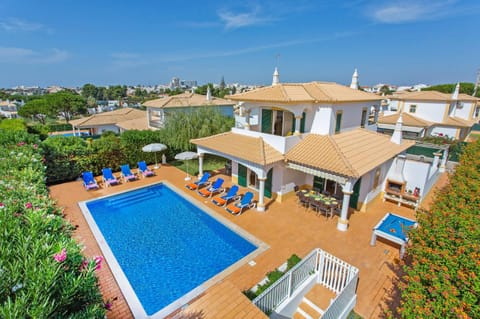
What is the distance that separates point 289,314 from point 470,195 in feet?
24.7

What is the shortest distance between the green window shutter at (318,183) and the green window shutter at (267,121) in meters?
5.01

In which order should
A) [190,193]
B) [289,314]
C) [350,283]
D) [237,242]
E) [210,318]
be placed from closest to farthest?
[210,318] < [350,283] < [289,314] < [237,242] < [190,193]

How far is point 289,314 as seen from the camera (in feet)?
28.7

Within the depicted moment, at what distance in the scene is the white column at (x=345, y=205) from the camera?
1293 centimetres

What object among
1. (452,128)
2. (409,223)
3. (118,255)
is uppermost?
(452,128)

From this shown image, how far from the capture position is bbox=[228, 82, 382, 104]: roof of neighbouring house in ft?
51.3

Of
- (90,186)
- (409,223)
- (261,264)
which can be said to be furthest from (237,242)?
(90,186)

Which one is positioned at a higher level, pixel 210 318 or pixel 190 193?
pixel 210 318

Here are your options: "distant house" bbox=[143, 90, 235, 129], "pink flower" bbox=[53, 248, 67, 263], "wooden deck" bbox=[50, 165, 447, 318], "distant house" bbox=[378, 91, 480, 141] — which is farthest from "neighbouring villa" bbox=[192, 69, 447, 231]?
"distant house" bbox=[378, 91, 480, 141]

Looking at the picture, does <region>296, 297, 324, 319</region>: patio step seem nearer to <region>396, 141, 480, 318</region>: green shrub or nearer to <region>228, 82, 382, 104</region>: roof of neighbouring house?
<region>396, 141, 480, 318</region>: green shrub

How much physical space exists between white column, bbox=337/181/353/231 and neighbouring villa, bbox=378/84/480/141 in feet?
85.1

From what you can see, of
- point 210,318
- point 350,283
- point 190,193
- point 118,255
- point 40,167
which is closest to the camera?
point 210,318

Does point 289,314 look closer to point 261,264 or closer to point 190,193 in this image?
point 261,264

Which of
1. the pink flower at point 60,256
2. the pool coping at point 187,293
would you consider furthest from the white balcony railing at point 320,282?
the pink flower at point 60,256
